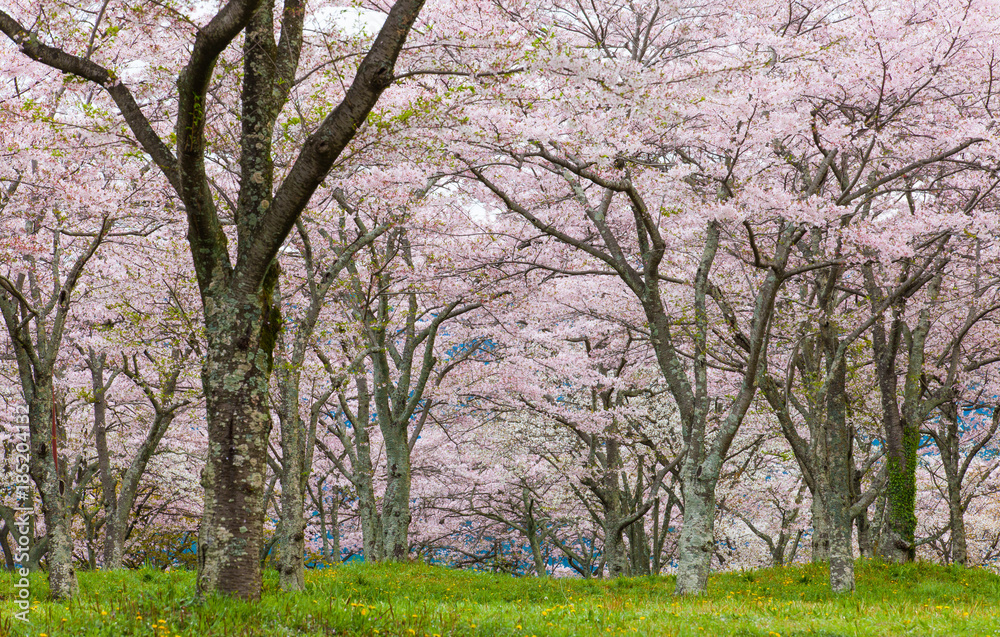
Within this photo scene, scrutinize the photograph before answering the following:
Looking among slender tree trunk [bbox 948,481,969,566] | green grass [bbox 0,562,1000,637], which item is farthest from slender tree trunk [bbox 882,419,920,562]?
green grass [bbox 0,562,1000,637]

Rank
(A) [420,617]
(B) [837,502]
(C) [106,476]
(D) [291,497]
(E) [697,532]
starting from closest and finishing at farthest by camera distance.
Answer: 1. (A) [420,617]
2. (D) [291,497]
3. (E) [697,532]
4. (B) [837,502]
5. (C) [106,476]

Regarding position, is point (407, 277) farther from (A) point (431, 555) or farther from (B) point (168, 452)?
(A) point (431, 555)

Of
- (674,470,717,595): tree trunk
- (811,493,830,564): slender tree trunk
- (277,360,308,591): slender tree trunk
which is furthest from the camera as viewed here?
(811,493,830,564): slender tree trunk

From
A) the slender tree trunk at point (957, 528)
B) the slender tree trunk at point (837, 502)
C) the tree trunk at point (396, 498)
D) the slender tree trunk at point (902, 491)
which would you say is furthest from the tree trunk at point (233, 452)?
the slender tree trunk at point (957, 528)

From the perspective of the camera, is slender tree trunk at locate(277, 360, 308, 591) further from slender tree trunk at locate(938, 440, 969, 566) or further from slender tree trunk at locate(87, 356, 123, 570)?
slender tree trunk at locate(938, 440, 969, 566)

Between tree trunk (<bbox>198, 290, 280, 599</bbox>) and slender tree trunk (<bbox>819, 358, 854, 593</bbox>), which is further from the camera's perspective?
slender tree trunk (<bbox>819, 358, 854, 593</bbox>)

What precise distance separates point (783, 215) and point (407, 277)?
26.8 feet

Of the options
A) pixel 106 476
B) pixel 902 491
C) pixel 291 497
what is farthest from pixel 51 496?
pixel 902 491

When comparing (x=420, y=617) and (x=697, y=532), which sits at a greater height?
(x=697, y=532)

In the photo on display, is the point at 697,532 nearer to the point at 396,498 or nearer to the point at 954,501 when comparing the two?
the point at 396,498

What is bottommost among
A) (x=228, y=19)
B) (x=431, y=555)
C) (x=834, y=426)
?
(x=431, y=555)

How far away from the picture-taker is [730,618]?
693cm

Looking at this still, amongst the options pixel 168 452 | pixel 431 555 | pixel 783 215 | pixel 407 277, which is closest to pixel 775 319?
pixel 783 215

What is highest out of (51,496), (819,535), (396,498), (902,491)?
(902,491)
